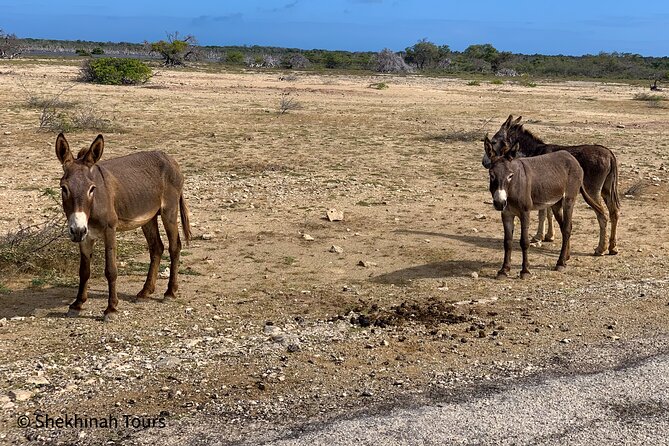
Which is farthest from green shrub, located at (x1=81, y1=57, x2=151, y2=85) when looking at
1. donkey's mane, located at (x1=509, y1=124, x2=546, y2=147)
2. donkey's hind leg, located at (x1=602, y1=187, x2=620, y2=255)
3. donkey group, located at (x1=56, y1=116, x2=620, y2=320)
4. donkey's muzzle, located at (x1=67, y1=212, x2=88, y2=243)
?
donkey's muzzle, located at (x1=67, y1=212, x2=88, y2=243)

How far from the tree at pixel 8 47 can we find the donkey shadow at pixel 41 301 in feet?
209

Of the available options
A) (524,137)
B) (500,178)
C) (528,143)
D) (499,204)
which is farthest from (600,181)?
(499,204)

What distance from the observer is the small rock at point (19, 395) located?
5525 millimetres

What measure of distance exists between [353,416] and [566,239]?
5666 mm

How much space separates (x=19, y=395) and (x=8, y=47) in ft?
230

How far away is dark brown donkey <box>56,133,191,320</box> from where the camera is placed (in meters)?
6.65

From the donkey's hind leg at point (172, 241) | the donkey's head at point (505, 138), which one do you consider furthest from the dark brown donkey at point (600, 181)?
the donkey's hind leg at point (172, 241)

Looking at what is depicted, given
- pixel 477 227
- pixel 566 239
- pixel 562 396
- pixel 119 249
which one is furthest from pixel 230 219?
pixel 562 396

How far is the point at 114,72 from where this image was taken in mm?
38906

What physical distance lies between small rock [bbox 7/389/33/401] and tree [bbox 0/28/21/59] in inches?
2612

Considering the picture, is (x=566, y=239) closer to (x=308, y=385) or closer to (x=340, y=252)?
(x=340, y=252)

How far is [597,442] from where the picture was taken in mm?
5098

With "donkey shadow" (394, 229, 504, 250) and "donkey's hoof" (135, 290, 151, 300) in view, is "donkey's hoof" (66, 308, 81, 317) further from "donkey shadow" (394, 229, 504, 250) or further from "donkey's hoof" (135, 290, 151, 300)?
"donkey shadow" (394, 229, 504, 250)

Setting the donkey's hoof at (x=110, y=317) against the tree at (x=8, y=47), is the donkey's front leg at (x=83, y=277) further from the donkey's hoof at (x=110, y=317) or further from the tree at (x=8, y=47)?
the tree at (x=8, y=47)
